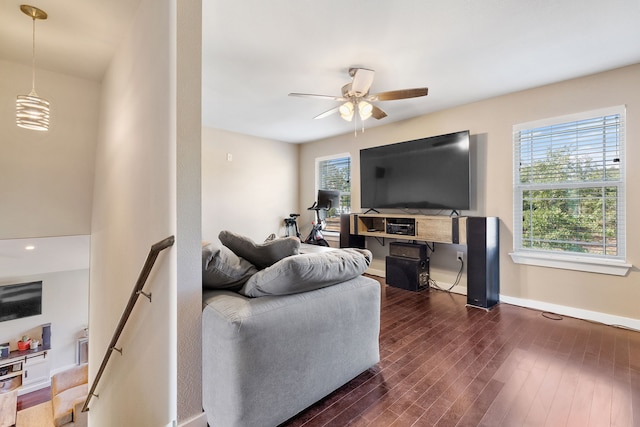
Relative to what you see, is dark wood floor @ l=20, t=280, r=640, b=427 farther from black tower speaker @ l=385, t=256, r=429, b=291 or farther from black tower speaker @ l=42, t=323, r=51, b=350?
black tower speaker @ l=42, t=323, r=51, b=350

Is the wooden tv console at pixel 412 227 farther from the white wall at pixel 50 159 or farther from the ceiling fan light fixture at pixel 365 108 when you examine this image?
the white wall at pixel 50 159

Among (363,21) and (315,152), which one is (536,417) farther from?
(315,152)

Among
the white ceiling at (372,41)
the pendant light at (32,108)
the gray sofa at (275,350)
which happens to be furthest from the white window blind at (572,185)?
the pendant light at (32,108)

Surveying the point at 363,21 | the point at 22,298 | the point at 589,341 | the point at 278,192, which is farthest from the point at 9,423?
the point at 589,341

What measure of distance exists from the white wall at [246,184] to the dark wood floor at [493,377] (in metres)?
3.29

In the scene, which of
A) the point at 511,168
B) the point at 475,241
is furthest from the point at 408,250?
the point at 511,168

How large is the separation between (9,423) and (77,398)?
1082 millimetres

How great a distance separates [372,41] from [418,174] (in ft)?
6.95

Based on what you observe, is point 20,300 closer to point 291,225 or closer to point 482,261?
point 291,225

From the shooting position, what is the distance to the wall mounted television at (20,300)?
5.68 m

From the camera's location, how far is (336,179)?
5.48m

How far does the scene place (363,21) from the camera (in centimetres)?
205

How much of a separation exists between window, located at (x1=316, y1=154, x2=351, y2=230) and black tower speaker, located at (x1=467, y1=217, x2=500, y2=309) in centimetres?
239

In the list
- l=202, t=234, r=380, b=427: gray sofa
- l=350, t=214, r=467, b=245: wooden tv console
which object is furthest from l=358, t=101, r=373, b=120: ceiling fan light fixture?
l=202, t=234, r=380, b=427: gray sofa
